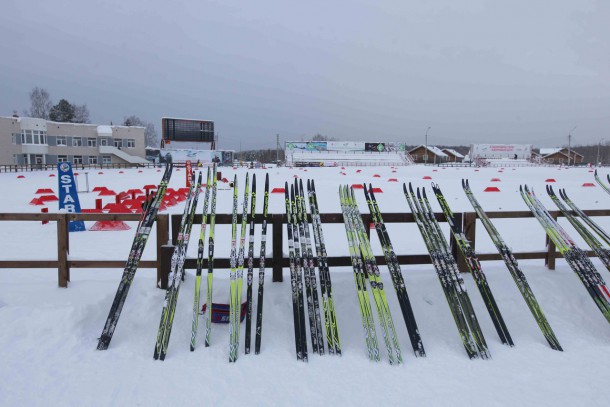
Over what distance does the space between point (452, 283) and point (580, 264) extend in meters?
1.76

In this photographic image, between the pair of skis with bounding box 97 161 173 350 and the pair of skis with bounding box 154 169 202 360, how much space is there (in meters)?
0.36

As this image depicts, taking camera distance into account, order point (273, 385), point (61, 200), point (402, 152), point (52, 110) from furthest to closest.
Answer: point (52, 110) < point (402, 152) < point (61, 200) < point (273, 385)

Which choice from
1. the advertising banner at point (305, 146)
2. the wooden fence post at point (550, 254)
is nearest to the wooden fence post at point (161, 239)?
the wooden fence post at point (550, 254)

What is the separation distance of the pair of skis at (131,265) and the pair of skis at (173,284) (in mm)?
361

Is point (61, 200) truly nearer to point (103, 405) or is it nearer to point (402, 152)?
point (103, 405)

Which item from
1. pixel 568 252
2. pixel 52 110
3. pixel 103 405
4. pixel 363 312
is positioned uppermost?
pixel 52 110

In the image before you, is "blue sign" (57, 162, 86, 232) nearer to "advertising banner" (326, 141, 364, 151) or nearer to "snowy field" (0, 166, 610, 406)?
"snowy field" (0, 166, 610, 406)

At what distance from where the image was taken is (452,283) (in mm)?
4777

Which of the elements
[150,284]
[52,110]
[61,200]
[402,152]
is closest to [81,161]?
[52,110]

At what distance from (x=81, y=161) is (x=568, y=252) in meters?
72.2

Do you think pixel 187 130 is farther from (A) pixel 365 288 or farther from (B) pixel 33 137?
(A) pixel 365 288

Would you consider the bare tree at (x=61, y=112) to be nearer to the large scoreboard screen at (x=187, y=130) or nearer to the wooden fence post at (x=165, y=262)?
the large scoreboard screen at (x=187, y=130)

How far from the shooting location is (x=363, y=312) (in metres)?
4.40

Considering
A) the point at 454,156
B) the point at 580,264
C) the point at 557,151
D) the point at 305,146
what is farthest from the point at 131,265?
the point at 557,151
